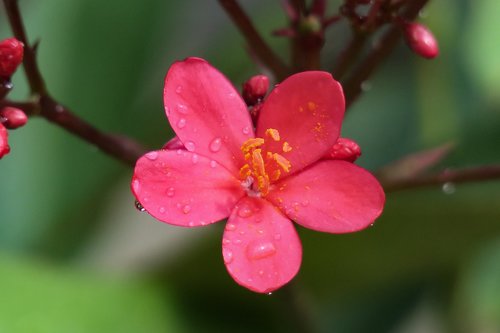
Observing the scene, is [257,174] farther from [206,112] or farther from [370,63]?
[370,63]

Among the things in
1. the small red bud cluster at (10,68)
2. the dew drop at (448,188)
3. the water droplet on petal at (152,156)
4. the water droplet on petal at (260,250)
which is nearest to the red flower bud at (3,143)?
the small red bud cluster at (10,68)

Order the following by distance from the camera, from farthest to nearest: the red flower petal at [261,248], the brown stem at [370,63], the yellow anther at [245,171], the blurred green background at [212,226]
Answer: the blurred green background at [212,226], the brown stem at [370,63], the yellow anther at [245,171], the red flower petal at [261,248]

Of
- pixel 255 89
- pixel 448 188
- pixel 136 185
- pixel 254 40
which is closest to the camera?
pixel 136 185

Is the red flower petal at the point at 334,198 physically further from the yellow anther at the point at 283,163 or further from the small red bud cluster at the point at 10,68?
the small red bud cluster at the point at 10,68

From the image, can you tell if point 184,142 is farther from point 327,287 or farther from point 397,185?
point 327,287

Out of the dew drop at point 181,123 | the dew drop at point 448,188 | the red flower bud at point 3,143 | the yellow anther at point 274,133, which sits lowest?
the dew drop at point 448,188

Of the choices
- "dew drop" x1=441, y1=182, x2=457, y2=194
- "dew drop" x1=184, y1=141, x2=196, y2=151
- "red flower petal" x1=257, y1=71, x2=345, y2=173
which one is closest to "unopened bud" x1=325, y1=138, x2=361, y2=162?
"red flower petal" x1=257, y1=71, x2=345, y2=173

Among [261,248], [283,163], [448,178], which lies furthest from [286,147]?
[448,178]

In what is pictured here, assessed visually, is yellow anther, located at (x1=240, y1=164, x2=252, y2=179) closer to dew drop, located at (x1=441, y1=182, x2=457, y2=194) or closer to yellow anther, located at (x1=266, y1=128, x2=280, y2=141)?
yellow anther, located at (x1=266, y1=128, x2=280, y2=141)
